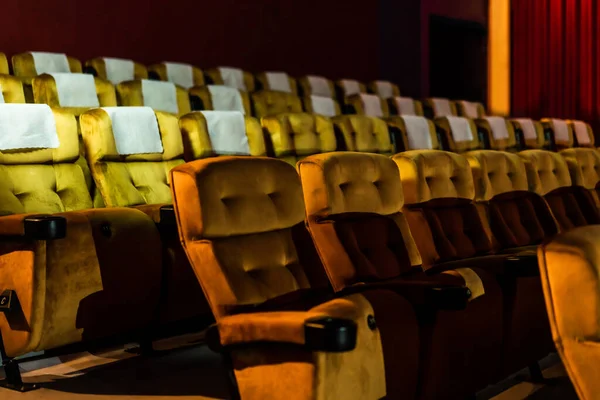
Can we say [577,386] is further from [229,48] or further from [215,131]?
[229,48]

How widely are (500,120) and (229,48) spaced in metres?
0.83

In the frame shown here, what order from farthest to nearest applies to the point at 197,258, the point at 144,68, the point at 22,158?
the point at 144,68, the point at 22,158, the point at 197,258

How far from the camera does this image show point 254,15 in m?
2.46

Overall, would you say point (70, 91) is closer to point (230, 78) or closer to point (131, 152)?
point (131, 152)

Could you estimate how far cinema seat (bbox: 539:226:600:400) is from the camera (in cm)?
52

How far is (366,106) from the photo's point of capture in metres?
2.05

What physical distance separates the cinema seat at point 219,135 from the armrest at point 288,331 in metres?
0.56

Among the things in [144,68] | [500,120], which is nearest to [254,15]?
[144,68]

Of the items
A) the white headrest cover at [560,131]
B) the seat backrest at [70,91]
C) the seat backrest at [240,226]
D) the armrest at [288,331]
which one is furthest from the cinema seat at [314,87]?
the armrest at [288,331]

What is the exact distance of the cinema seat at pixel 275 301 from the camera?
1.95 feet

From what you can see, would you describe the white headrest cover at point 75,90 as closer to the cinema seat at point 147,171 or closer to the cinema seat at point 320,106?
the cinema seat at point 147,171

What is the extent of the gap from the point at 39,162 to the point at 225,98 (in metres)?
0.73

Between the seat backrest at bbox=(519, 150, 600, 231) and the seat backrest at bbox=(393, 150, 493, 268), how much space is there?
270 mm

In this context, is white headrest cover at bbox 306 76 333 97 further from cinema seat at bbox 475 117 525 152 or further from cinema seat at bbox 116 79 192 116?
cinema seat at bbox 116 79 192 116
